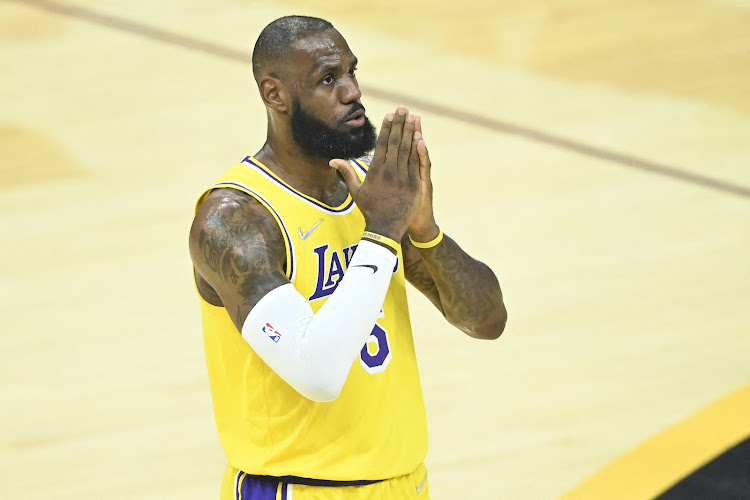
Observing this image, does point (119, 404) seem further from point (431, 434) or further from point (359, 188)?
point (359, 188)

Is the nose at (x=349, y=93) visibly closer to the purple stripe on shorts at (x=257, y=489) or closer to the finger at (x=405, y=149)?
the finger at (x=405, y=149)

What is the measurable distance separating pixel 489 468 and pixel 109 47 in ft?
15.0

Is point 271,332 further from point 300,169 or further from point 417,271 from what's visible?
point 417,271

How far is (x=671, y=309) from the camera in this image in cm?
571

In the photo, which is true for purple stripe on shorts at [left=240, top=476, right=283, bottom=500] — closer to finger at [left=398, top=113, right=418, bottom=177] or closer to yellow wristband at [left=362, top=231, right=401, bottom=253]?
yellow wristband at [left=362, top=231, right=401, bottom=253]

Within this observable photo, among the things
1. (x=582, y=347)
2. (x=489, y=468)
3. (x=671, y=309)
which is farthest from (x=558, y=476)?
(x=671, y=309)

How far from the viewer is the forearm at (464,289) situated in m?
2.96

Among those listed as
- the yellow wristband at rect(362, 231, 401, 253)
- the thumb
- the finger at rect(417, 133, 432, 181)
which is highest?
the finger at rect(417, 133, 432, 181)

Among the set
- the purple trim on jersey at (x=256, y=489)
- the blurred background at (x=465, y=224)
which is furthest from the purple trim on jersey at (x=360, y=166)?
the blurred background at (x=465, y=224)

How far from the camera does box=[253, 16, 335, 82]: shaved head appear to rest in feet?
9.39

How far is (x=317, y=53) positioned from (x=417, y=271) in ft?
2.05

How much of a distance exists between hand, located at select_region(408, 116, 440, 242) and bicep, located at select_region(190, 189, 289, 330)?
0.32 metres


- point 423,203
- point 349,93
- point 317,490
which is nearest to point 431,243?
point 423,203

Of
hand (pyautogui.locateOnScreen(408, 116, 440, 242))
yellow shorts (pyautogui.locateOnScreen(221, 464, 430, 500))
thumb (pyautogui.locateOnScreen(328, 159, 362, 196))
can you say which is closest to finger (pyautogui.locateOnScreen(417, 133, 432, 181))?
hand (pyautogui.locateOnScreen(408, 116, 440, 242))
